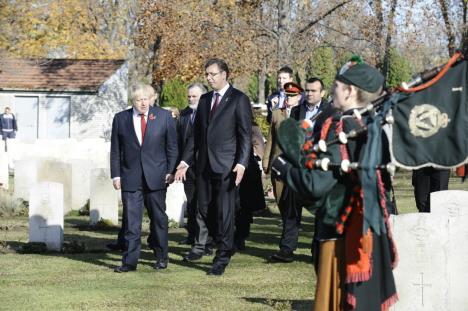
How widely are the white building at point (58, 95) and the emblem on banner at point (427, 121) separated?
37724 mm

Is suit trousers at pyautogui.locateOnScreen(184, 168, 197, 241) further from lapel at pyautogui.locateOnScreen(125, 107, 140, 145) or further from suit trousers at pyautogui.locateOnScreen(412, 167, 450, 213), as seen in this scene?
suit trousers at pyautogui.locateOnScreen(412, 167, 450, 213)

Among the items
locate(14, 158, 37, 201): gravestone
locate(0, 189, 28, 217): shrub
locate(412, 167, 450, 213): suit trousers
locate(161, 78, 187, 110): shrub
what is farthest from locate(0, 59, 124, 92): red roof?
locate(412, 167, 450, 213): suit trousers

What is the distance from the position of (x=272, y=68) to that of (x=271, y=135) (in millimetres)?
22638

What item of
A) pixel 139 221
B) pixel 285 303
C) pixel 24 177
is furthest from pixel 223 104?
pixel 24 177

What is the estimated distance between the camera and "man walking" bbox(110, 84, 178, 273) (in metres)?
11.2

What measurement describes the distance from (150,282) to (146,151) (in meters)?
1.53

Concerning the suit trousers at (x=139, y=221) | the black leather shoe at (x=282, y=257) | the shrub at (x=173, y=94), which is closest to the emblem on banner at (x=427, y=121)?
the suit trousers at (x=139, y=221)

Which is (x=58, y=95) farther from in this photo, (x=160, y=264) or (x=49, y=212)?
(x=160, y=264)

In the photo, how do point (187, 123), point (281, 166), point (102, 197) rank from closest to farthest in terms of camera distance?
point (281, 166)
point (187, 123)
point (102, 197)

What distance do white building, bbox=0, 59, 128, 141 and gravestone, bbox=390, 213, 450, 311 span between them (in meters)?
35.5

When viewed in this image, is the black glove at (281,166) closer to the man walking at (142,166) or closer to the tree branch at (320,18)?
the man walking at (142,166)

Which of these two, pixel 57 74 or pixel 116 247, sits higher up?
pixel 57 74

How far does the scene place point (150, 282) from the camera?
34.6 feet

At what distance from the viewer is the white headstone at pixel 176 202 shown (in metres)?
16.3
